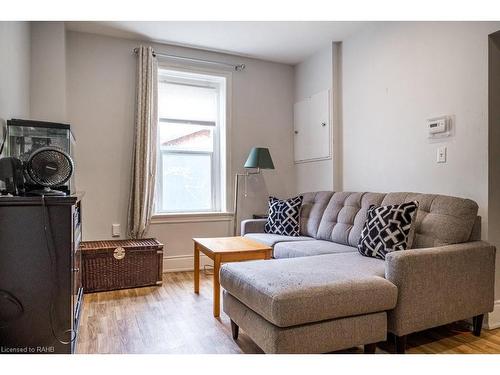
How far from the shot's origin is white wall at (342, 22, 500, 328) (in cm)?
235

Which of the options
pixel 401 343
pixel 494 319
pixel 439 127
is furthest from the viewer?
pixel 439 127

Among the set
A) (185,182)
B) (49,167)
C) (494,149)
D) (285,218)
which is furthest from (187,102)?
(494,149)

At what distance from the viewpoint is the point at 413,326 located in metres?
1.88

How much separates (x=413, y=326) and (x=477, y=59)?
180cm

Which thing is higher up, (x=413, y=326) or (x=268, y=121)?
(x=268, y=121)

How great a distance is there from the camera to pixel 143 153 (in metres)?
3.55

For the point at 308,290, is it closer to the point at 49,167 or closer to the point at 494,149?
the point at 49,167

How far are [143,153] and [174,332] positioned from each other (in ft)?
6.34

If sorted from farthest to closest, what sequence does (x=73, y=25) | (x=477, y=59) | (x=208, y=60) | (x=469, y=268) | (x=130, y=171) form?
(x=208, y=60) < (x=130, y=171) < (x=73, y=25) < (x=477, y=59) < (x=469, y=268)

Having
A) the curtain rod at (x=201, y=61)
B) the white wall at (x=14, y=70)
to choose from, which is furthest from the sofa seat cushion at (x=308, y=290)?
the curtain rod at (x=201, y=61)

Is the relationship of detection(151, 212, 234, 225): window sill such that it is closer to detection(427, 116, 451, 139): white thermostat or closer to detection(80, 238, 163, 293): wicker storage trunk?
detection(80, 238, 163, 293): wicker storage trunk

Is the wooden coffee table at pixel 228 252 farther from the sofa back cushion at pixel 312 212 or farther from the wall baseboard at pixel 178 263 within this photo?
the wall baseboard at pixel 178 263
